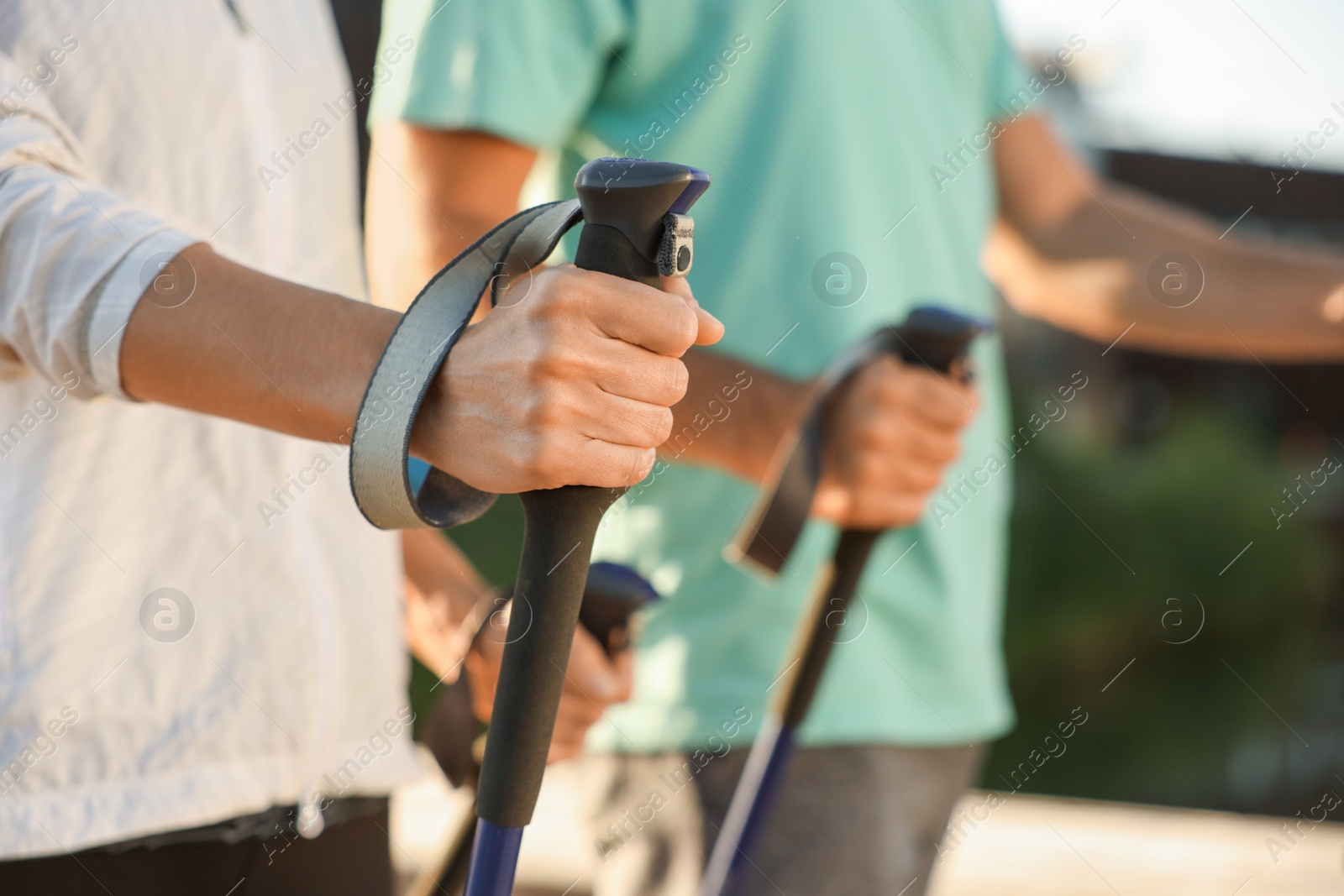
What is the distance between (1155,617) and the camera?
25.4 ft

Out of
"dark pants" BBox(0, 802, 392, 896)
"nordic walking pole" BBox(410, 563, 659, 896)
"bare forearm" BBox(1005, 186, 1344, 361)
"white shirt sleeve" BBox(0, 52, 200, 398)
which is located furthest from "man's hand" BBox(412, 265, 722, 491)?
"bare forearm" BBox(1005, 186, 1344, 361)

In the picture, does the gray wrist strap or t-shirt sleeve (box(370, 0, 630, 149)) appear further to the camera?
t-shirt sleeve (box(370, 0, 630, 149))

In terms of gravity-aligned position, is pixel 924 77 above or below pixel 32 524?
above

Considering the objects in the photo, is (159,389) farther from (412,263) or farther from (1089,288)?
(1089,288)

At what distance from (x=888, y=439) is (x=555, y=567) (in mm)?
678

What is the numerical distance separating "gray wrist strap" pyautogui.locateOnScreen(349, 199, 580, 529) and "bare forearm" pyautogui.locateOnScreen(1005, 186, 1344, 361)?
1.53 meters

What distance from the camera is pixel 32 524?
37.5 inches

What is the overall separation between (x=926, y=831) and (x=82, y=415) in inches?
48.5

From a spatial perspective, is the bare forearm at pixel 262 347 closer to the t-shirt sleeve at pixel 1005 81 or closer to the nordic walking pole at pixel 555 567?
the nordic walking pole at pixel 555 567

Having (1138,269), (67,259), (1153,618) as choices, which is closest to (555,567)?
(67,259)

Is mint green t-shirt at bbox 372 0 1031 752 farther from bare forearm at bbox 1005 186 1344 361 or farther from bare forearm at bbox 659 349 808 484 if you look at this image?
bare forearm at bbox 1005 186 1344 361

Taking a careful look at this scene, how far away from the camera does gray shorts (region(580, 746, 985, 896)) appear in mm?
1512

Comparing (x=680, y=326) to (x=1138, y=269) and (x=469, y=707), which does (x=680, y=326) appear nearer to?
(x=469, y=707)

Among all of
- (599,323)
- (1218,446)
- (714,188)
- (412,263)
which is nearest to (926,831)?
(714,188)
